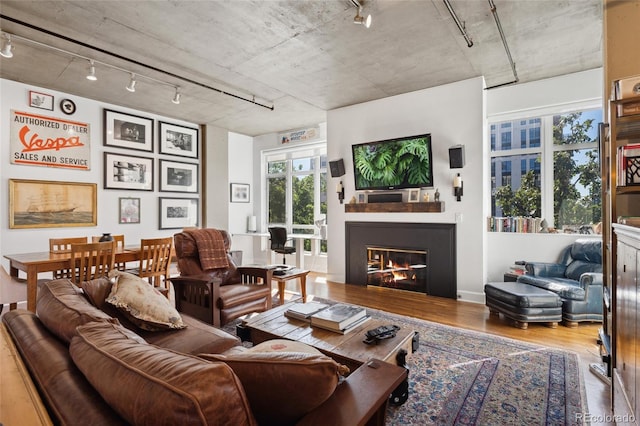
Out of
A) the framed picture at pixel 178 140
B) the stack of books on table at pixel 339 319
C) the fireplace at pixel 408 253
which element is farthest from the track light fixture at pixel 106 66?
the stack of books on table at pixel 339 319

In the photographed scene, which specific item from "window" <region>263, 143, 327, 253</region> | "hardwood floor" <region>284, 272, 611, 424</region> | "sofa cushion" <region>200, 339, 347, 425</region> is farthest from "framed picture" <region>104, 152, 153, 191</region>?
"sofa cushion" <region>200, 339, 347, 425</region>

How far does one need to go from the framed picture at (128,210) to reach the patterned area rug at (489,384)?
5.06 m

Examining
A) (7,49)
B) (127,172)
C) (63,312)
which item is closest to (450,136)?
(63,312)

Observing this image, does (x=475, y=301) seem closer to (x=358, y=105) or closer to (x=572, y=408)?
(x=572, y=408)

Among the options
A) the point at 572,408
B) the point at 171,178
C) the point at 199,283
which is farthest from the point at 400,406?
the point at 171,178

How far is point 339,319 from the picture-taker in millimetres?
2121

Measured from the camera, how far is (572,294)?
10.6 ft

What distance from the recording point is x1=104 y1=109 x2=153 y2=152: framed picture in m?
5.18

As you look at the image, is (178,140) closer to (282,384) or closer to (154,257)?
(154,257)

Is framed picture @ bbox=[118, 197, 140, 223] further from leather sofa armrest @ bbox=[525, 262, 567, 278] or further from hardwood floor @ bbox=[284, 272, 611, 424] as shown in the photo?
leather sofa armrest @ bbox=[525, 262, 567, 278]

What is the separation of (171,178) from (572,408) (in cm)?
632

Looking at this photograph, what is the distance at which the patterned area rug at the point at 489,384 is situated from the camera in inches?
73.4

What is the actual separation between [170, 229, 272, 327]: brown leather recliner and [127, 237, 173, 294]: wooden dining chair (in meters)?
0.63

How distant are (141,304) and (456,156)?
3970mm
